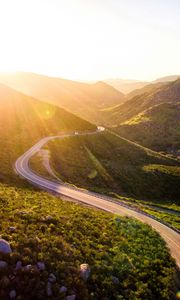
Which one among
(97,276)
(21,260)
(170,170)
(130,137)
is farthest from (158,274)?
(130,137)

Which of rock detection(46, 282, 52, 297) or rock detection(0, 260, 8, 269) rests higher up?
rock detection(0, 260, 8, 269)

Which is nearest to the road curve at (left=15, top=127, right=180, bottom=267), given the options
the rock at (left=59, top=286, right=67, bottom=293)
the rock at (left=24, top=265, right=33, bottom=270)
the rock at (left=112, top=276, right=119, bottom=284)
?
the rock at (left=112, top=276, right=119, bottom=284)

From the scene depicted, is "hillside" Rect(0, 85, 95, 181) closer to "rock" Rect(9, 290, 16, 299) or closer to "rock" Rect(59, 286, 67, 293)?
"rock" Rect(59, 286, 67, 293)

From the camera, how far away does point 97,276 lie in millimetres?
21281

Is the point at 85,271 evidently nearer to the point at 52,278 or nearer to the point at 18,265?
the point at 52,278

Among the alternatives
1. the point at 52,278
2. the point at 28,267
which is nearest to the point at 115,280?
the point at 52,278

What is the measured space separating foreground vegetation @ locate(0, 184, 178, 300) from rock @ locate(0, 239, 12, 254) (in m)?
0.40

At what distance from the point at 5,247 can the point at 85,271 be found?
5838 mm

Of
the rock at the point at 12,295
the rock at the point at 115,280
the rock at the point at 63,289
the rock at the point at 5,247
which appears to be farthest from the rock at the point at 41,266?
the rock at the point at 115,280

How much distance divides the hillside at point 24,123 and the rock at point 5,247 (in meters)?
39.2

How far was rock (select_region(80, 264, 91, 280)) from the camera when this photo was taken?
20.8 meters

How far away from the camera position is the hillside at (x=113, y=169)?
7025cm

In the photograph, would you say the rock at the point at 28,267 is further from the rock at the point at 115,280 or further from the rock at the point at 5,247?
the rock at the point at 115,280

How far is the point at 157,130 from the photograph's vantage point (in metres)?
172
